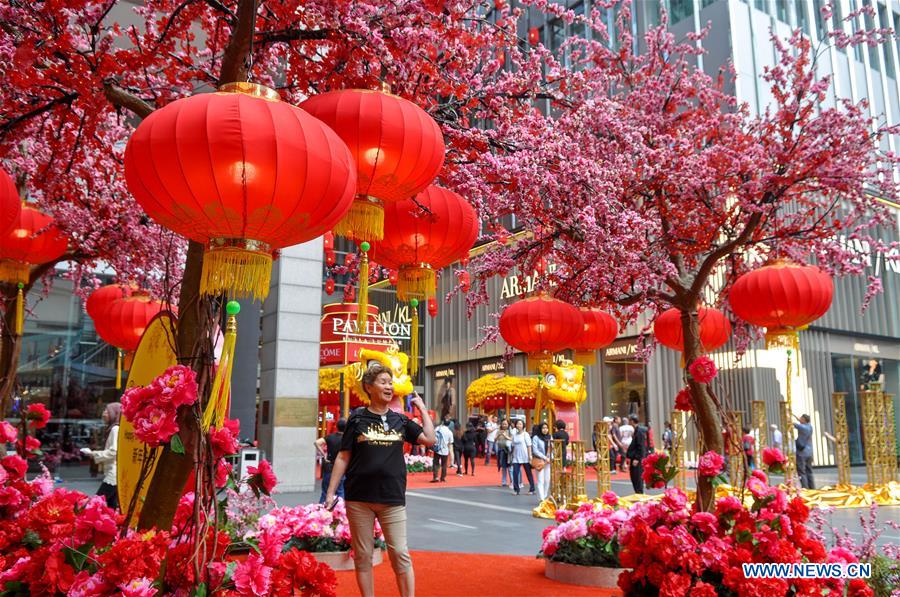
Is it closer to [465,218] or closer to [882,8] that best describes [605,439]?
[465,218]

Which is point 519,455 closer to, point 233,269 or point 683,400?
point 683,400

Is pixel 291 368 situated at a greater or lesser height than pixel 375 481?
greater

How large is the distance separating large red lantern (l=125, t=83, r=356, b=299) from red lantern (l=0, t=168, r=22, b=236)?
5.41 feet

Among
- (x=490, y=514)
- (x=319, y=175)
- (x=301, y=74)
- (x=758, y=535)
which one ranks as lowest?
(x=490, y=514)

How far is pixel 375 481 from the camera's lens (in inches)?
168

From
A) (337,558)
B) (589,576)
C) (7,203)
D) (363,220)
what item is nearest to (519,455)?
(337,558)

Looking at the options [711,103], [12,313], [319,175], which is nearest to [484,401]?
[711,103]

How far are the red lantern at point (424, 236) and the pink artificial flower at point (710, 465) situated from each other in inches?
87.0

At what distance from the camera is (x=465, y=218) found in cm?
492

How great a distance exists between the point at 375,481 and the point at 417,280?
145 cm

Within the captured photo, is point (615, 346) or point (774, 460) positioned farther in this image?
point (615, 346)

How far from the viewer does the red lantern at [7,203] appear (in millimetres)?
4027

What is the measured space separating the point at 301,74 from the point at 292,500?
8758 mm

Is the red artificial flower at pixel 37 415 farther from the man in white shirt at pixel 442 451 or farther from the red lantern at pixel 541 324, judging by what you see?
the man in white shirt at pixel 442 451
